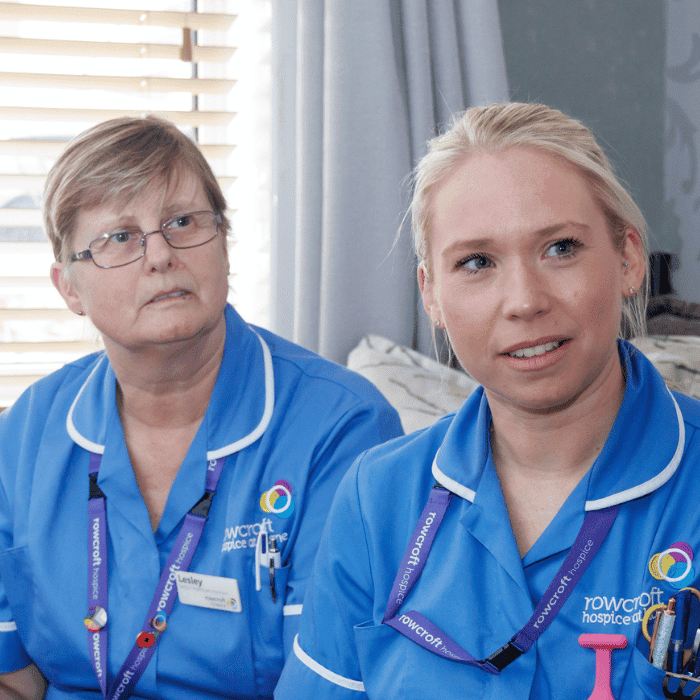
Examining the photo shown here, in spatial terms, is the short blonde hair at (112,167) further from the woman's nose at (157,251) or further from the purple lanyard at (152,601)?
the purple lanyard at (152,601)

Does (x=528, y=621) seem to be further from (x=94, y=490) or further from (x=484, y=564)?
(x=94, y=490)

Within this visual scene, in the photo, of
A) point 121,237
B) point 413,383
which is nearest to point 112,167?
point 121,237

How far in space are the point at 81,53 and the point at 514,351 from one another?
177 centimetres

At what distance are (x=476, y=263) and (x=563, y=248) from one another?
10 cm

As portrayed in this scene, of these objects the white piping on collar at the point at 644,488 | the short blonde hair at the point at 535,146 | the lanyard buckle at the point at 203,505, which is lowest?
the lanyard buckle at the point at 203,505

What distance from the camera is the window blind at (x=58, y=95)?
2.23 metres

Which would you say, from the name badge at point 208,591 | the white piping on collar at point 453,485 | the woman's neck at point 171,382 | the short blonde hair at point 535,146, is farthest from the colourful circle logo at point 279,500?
the short blonde hair at point 535,146

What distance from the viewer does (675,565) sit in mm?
880

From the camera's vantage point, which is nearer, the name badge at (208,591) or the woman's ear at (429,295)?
the woman's ear at (429,295)

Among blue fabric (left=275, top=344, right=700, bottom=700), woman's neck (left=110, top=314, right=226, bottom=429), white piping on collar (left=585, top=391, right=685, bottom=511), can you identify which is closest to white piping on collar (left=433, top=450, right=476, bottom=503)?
blue fabric (left=275, top=344, right=700, bottom=700)

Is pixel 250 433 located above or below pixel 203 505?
above

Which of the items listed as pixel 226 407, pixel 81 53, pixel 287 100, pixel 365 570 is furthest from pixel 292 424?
pixel 81 53

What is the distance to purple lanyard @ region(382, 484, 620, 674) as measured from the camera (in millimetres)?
904

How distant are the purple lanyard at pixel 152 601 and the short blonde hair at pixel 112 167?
1.59 ft
